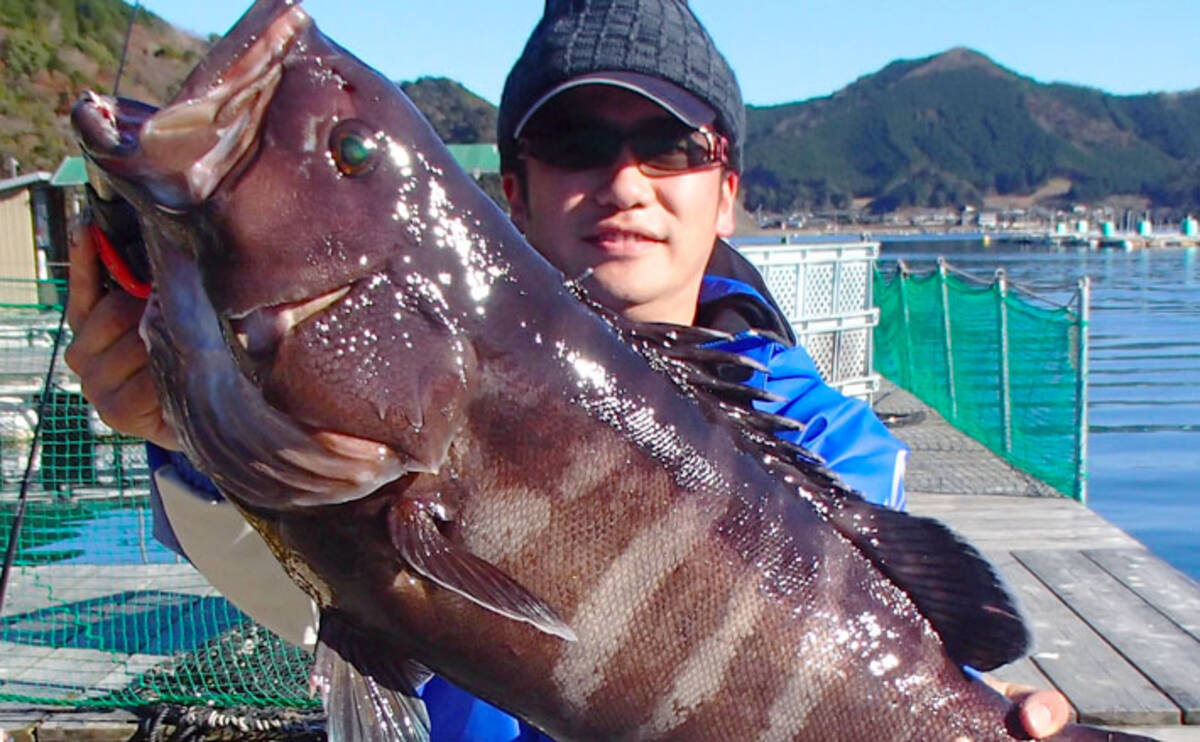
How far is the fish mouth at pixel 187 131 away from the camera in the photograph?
4.80ft

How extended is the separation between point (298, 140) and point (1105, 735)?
74.6 inches

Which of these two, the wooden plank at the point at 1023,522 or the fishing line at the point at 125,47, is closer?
the fishing line at the point at 125,47

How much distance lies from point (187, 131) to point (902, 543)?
4.92ft

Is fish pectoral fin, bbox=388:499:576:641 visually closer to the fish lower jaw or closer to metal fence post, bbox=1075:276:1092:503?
the fish lower jaw

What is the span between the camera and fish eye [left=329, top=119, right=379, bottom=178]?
1.60 metres

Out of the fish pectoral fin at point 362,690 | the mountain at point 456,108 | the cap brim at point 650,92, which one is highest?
the mountain at point 456,108

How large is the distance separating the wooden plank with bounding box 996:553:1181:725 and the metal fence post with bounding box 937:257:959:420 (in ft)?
21.0

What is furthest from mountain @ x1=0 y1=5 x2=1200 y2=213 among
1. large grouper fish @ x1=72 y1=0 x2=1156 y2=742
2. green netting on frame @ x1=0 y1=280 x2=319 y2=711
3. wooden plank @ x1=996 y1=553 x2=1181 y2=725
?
large grouper fish @ x1=72 y1=0 x2=1156 y2=742

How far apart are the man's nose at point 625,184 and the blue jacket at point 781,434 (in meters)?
0.44

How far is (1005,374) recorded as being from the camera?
32.7 feet

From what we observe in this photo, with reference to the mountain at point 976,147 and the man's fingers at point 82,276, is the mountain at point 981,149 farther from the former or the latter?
the man's fingers at point 82,276

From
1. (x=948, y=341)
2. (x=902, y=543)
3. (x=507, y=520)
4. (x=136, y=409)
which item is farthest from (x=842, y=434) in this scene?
(x=948, y=341)

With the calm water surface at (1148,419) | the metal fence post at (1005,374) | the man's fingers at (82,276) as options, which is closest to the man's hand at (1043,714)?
the man's fingers at (82,276)

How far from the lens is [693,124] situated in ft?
8.37
